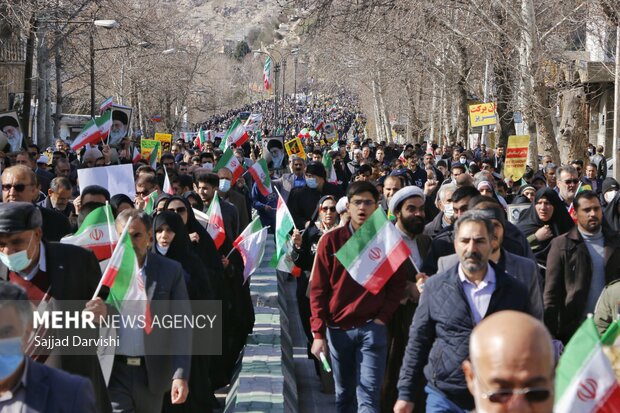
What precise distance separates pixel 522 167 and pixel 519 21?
311 centimetres

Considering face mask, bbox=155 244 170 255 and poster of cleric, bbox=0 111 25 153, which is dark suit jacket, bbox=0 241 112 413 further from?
poster of cleric, bbox=0 111 25 153

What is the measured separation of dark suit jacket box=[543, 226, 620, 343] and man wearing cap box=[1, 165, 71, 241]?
335 centimetres

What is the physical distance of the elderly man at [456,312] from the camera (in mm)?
5645

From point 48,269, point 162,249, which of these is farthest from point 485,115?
point 48,269

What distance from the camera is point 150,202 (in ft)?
35.2

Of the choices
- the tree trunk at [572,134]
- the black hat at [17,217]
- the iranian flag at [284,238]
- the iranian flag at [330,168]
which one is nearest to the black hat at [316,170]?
the iranian flag at [284,238]

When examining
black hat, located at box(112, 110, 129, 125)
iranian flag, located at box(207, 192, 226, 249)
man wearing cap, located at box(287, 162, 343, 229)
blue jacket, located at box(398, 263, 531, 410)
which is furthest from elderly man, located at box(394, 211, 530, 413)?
black hat, located at box(112, 110, 129, 125)

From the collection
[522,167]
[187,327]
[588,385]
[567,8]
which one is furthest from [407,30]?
[588,385]

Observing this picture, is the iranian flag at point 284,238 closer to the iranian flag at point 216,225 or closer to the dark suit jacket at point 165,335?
the iranian flag at point 216,225

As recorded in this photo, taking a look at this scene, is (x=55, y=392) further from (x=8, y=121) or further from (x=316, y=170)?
(x=8, y=121)

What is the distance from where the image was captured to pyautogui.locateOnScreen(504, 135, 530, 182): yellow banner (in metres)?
19.1

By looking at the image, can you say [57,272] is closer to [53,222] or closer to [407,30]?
[53,222]

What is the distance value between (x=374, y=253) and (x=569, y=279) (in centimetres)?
171

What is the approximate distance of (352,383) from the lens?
24.5 feet
